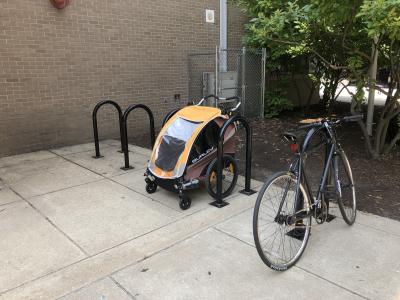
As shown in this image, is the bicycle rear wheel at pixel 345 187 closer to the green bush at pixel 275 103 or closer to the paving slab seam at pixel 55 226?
the paving slab seam at pixel 55 226

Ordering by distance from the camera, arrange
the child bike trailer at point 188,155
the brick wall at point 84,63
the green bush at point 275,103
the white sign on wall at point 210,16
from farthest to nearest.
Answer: the green bush at point 275,103
the white sign on wall at point 210,16
the brick wall at point 84,63
the child bike trailer at point 188,155

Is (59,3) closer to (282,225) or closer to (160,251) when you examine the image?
(160,251)

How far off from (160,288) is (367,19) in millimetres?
3257

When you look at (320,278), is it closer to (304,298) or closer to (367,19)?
(304,298)

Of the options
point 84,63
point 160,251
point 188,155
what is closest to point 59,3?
point 84,63

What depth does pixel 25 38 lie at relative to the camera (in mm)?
5941

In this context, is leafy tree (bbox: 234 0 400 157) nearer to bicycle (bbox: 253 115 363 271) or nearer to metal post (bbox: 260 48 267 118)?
bicycle (bbox: 253 115 363 271)

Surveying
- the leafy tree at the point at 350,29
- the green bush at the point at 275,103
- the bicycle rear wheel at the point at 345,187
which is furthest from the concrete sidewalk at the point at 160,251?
the green bush at the point at 275,103

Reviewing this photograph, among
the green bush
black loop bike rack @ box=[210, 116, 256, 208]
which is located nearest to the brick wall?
the green bush

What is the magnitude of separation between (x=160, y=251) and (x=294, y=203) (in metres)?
1.19

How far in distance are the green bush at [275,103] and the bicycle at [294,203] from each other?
6.06 metres

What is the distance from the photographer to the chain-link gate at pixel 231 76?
8494 millimetres

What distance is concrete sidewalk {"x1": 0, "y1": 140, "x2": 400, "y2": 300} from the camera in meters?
2.55

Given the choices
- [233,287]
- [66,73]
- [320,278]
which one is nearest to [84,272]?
[233,287]
